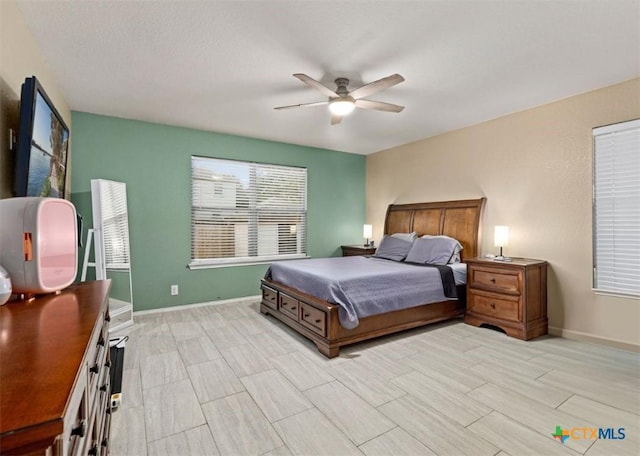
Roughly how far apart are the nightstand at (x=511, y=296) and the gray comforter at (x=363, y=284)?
1.38 ft

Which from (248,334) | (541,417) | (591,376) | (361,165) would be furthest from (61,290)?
(361,165)

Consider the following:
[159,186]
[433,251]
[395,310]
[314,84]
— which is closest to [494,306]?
[433,251]

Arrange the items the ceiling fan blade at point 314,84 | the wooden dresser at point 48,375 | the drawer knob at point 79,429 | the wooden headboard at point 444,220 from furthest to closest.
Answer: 1. the wooden headboard at point 444,220
2. the ceiling fan blade at point 314,84
3. the drawer knob at point 79,429
4. the wooden dresser at point 48,375

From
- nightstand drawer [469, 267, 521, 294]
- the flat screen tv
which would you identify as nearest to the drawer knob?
the flat screen tv

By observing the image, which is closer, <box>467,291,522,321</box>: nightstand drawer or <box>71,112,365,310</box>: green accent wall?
<box>467,291,522,321</box>: nightstand drawer

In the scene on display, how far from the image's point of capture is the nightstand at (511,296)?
319 centimetres

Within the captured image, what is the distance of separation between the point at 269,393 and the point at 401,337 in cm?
162

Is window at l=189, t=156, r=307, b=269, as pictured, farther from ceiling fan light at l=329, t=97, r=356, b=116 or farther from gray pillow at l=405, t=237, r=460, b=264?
ceiling fan light at l=329, t=97, r=356, b=116

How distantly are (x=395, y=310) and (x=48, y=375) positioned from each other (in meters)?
2.95

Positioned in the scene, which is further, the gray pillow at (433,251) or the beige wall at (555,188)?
the gray pillow at (433,251)

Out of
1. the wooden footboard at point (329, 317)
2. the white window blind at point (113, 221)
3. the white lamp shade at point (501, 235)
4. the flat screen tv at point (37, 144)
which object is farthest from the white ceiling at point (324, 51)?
the wooden footboard at point (329, 317)

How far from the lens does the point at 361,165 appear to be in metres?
6.07

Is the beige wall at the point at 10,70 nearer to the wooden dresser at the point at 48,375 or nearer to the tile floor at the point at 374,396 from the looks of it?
the wooden dresser at the point at 48,375

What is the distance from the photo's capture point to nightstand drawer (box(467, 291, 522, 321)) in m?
3.26
